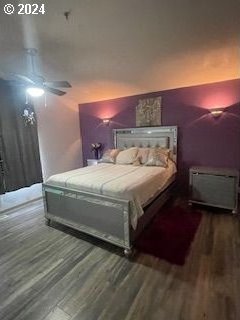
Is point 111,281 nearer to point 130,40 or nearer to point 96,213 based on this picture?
point 96,213

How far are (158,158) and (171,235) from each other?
4.86ft

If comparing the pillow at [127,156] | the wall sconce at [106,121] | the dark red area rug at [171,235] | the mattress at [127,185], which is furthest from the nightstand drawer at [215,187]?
the wall sconce at [106,121]

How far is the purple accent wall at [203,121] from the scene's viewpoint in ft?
11.3

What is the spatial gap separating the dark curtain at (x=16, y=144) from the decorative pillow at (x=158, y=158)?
2447mm

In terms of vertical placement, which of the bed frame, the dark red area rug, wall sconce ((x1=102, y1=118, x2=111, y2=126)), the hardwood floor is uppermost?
wall sconce ((x1=102, y1=118, x2=111, y2=126))

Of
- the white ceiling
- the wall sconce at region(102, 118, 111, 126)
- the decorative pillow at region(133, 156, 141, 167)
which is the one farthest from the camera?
the wall sconce at region(102, 118, 111, 126)

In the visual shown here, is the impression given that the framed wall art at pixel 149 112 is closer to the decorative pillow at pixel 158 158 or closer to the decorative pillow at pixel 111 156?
the decorative pillow at pixel 158 158

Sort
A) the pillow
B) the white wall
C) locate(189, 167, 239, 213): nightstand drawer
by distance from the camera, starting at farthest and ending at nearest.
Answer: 1. the white wall
2. the pillow
3. locate(189, 167, 239, 213): nightstand drawer

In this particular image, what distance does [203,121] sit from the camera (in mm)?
3711

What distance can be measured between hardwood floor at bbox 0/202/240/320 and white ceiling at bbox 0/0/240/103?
2520 millimetres

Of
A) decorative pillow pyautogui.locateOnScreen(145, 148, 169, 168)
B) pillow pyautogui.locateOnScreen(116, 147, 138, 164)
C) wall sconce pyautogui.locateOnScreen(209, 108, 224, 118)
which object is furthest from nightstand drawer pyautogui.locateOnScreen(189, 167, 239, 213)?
pillow pyautogui.locateOnScreen(116, 147, 138, 164)

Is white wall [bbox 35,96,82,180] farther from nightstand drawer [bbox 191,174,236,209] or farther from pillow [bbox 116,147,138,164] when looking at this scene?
nightstand drawer [bbox 191,174,236,209]

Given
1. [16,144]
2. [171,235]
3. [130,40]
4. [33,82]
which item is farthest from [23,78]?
[171,235]

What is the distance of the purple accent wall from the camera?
345cm
